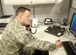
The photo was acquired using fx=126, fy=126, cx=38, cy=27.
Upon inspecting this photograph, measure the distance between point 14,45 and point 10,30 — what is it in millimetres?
194

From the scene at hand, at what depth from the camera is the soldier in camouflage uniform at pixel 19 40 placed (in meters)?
1.43

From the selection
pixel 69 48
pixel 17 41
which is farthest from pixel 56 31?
pixel 17 41

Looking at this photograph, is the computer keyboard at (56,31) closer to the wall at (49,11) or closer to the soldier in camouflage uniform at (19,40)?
the soldier in camouflage uniform at (19,40)

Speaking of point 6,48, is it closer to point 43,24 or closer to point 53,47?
point 53,47

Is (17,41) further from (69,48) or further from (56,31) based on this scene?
(56,31)

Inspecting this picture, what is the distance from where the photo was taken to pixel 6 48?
157 centimetres

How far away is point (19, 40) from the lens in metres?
1.42

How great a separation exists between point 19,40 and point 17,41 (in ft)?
0.21

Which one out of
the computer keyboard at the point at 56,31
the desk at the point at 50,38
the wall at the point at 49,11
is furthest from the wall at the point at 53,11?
the computer keyboard at the point at 56,31

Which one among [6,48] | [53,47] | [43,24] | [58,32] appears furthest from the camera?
[43,24]

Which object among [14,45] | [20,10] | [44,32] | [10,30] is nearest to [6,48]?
[14,45]

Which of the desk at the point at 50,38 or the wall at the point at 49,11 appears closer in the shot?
the desk at the point at 50,38

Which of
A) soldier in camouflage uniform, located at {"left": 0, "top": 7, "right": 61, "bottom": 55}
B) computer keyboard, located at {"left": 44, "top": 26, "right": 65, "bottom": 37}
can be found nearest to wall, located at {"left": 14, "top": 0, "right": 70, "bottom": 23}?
computer keyboard, located at {"left": 44, "top": 26, "right": 65, "bottom": 37}

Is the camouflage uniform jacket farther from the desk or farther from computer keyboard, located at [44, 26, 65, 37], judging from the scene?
computer keyboard, located at [44, 26, 65, 37]
